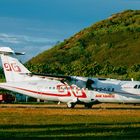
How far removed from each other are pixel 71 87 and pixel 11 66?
10.1 metres

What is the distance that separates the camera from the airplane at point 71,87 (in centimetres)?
6931

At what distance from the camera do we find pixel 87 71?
151m

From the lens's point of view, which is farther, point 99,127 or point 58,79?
point 58,79

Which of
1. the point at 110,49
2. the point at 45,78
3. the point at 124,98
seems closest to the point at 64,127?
the point at 124,98

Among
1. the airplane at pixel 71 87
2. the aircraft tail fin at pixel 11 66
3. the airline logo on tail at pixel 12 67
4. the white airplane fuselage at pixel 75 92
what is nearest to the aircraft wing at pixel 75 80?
the airplane at pixel 71 87

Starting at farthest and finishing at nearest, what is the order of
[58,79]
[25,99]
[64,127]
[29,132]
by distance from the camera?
[25,99], [58,79], [64,127], [29,132]

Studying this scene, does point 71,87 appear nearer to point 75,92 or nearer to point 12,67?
point 75,92

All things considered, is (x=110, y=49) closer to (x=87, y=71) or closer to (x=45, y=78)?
(x=87, y=71)

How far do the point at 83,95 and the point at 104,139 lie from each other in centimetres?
4245

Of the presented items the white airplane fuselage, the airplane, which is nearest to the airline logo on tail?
the airplane

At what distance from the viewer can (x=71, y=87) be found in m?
72.7

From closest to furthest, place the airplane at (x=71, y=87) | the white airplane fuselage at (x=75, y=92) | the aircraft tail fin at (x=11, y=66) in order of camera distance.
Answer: the white airplane fuselage at (x=75, y=92), the airplane at (x=71, y=87), the aircraft tail fin at (x=11, y=66)

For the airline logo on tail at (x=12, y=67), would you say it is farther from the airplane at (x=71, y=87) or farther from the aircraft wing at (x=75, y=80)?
the aircraft wing at (x=75, y=80)

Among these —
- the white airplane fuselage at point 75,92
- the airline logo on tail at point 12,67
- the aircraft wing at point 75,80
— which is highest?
the airline logo on tail at point 12,67
